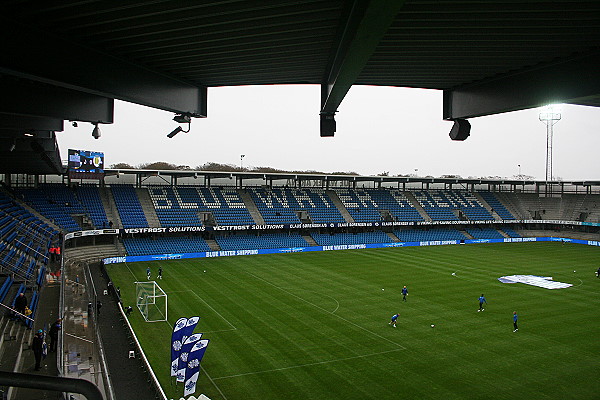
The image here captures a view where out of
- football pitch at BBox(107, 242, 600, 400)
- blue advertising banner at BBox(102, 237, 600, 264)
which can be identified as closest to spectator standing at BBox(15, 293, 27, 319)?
football pitch at BBox(107, 242, 600, 400)

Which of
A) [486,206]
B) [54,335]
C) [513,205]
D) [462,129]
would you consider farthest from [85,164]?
[513,205]

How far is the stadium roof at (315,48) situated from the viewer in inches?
175

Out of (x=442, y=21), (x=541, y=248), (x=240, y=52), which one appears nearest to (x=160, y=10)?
(x=240, y=52)

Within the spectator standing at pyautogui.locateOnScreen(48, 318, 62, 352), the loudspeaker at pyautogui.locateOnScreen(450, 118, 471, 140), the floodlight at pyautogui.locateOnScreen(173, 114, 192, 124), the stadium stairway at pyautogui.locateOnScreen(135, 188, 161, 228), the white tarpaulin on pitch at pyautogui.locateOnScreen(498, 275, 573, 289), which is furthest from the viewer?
the stadium stairway at pyautogui.locateOnScreen(135, 188, 161, 228)

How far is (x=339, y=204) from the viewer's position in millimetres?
65438

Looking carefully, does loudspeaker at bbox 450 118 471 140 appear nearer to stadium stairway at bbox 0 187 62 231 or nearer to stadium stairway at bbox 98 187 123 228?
stadium stairway at bbox 0 187 62 231

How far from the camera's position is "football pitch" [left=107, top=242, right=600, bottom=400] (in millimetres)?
16500

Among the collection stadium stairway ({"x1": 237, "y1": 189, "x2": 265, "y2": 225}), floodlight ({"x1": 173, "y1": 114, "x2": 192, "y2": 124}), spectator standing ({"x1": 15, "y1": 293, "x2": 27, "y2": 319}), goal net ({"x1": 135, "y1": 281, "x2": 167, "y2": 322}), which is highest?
floodlight ({"x1": 173, "y1": 114, "x2": 192, "y2": 124})

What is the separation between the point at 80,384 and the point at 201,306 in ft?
83.9

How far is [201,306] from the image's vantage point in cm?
2698

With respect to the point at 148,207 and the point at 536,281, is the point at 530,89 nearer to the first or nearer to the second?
the point at 536,281

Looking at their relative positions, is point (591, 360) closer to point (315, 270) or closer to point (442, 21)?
point (442, 21)

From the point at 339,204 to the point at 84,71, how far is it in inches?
2385

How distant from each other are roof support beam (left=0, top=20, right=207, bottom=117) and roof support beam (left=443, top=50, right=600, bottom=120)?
412 cm
